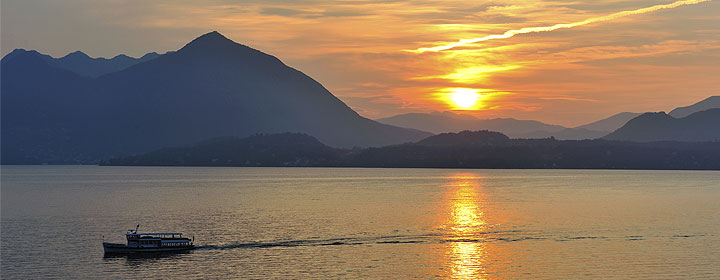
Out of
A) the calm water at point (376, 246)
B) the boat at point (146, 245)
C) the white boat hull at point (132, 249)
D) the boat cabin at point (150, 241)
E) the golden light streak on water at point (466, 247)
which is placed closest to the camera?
the calm water at point (376, 246)

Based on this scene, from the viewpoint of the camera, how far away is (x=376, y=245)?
134750 millimetres

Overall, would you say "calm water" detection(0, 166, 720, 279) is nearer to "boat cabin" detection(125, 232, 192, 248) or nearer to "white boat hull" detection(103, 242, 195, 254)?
"white boat hull" detection(103, 242, 195, 254)

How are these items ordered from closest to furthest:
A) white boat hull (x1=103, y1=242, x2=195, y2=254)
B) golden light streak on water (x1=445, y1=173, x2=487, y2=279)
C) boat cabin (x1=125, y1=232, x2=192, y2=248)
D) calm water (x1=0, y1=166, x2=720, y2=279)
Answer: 1. calm water (x1=0, y1=166, x2=720, y2=279)
2. golden light streak on water (x1=445, y1=173, x2=487, y2=279)
3. white boat hull (x1=103, y1=242, x2=195, y2=254)
4. boat cabin (x1=125, y1=232, x2=192, y2=248)

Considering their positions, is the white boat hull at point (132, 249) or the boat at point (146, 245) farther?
the boat at point (146, 245)

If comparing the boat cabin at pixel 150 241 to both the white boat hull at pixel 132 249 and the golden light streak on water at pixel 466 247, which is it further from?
the golden light streak on water at pixel 466 247

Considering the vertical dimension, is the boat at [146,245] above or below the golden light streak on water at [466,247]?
above

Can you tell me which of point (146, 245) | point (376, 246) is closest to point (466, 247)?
point (376, 246)

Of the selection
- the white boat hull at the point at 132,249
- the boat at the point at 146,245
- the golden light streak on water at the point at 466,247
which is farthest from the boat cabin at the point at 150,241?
the golden light streak on water at the point at 466,247

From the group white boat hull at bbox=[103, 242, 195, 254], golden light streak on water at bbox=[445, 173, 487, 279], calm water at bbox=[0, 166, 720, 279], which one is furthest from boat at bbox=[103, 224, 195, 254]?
golden light streak on water at bbox=[445, 173, 487, 279]

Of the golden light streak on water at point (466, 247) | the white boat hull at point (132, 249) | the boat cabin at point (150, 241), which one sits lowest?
the golden light streak on water at point (466, 247)

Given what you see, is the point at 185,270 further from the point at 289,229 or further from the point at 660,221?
the point at 660,221

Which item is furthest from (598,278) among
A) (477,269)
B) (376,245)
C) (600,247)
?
(376,245)

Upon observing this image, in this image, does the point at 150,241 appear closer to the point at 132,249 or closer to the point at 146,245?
the point at 146,245

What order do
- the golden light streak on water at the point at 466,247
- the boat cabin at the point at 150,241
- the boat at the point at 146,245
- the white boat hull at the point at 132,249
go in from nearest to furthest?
1. the golden light streak on water at the point at 466,247
2. the white boat hull at the point at 132,249
3. the boat at the point at 146,245
4. the boat cabin at the point at 150,241
